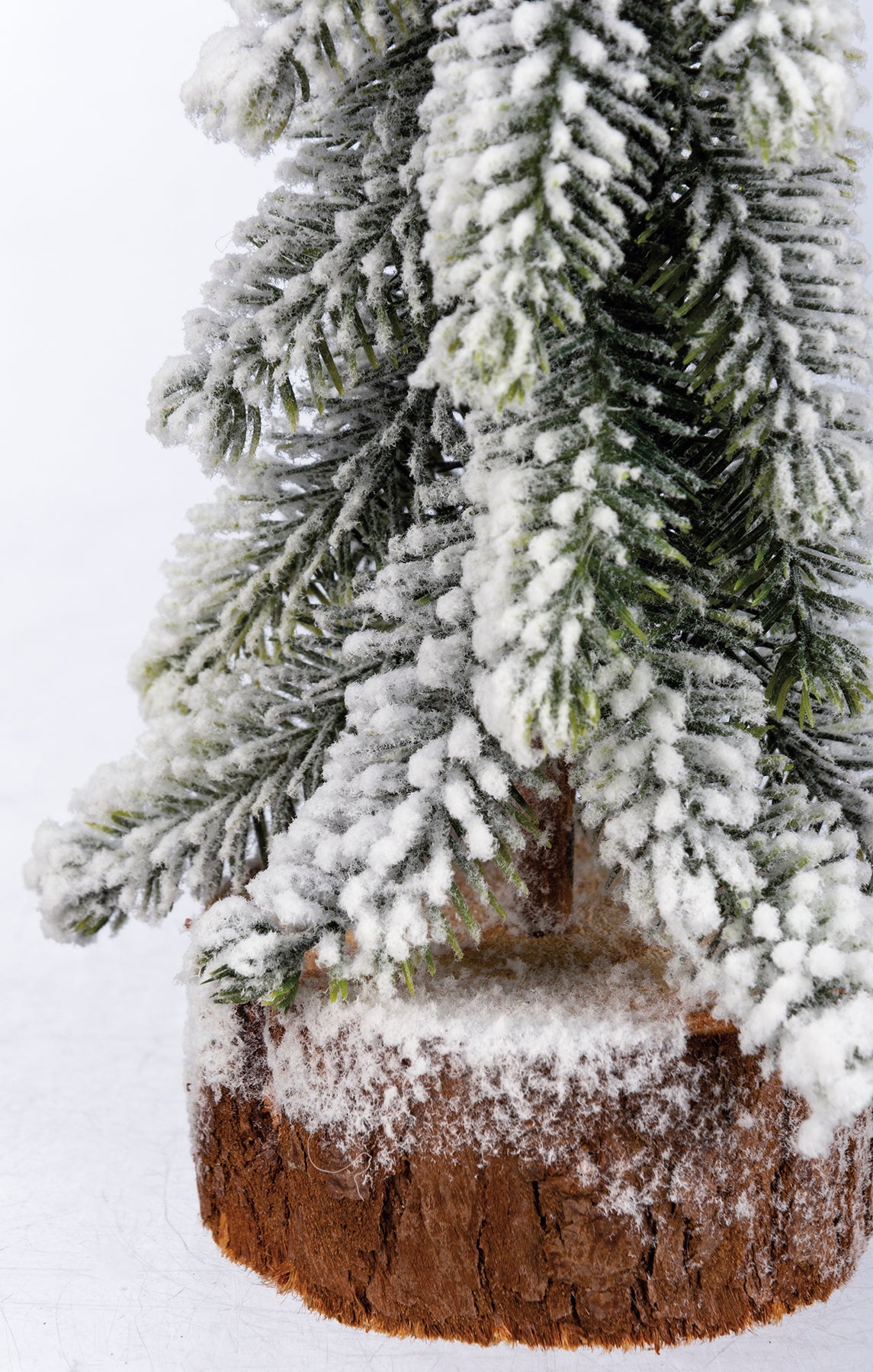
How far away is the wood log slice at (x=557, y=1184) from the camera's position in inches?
23.8

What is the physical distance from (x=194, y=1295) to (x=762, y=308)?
64 centimetres

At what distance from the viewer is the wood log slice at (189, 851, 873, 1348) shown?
1.98ft

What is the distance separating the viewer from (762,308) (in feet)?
1.70

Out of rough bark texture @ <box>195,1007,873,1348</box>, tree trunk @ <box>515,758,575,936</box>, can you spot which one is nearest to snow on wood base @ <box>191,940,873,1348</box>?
rough bark texture @ <box>195,1007,873,1348</box>

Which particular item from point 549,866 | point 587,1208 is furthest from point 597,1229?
point 549,866

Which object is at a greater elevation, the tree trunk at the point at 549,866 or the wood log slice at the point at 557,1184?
the tree trunk at the point at 549,866

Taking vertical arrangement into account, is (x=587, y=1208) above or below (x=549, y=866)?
below

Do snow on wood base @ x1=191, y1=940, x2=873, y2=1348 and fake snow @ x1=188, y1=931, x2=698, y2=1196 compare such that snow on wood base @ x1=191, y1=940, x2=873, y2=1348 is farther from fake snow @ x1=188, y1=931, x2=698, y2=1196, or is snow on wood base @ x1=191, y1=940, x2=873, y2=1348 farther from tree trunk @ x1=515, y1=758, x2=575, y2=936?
tree trunk @ x1=515, y1=758, x2=575, y2=936

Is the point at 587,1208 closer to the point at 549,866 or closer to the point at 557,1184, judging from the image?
the point at 557,1184

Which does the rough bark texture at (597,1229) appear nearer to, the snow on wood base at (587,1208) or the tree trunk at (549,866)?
the snow on wood base at (587,1208)

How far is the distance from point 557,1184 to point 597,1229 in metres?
0.03

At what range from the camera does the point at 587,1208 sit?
609mm

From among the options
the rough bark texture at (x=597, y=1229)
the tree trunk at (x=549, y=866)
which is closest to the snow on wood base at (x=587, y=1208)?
the rough bark texture at (x=597, y=1229)

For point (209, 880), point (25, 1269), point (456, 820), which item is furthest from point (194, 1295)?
point (456, 820)
